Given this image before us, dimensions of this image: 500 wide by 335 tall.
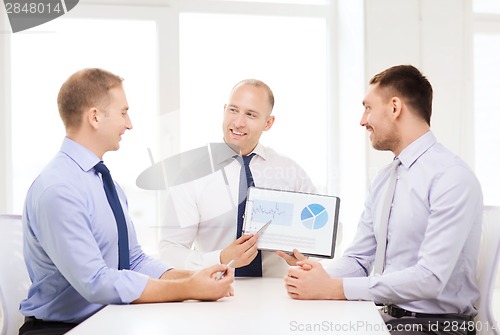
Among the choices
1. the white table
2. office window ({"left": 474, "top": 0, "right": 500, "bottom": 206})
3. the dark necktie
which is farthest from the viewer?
office window ({"left": 474, "top": 0, "right": 500, "bottom": 206})

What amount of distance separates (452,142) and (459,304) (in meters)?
2.28

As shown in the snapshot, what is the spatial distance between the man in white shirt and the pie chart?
0.39 metres

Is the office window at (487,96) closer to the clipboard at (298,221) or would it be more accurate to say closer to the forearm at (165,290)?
the clipboard at (298,221)

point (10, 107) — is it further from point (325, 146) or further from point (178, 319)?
point (178, 319)

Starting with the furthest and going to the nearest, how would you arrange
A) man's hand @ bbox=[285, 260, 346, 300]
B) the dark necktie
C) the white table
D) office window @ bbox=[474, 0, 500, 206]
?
office window @ bbox=[474, 0, 500, 206], the dark necktie, man's hand @ bbox=[285, 260, 346, 300], the white table

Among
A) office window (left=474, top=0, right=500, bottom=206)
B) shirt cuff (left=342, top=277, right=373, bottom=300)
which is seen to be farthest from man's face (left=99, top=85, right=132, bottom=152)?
office window (left=474, top=0, right=500, bottom=206)

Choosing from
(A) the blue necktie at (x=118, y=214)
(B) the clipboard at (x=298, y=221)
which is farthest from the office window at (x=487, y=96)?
(A) the blue necktie at (x=118, y=214)

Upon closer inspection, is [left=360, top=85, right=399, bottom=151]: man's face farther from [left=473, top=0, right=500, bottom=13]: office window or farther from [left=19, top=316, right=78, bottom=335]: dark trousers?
[left=473, top=0, right=500, bottom=13]: office window

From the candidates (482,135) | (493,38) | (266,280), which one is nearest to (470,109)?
(482,135)

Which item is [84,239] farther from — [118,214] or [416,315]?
[416,315]

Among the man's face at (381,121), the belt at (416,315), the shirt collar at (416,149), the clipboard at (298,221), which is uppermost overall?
the man's face at (381,121)

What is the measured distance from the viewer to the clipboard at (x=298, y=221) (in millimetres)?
2221

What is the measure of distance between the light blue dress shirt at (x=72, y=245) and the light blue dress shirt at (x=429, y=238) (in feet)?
2.34

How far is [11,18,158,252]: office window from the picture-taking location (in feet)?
13.6
